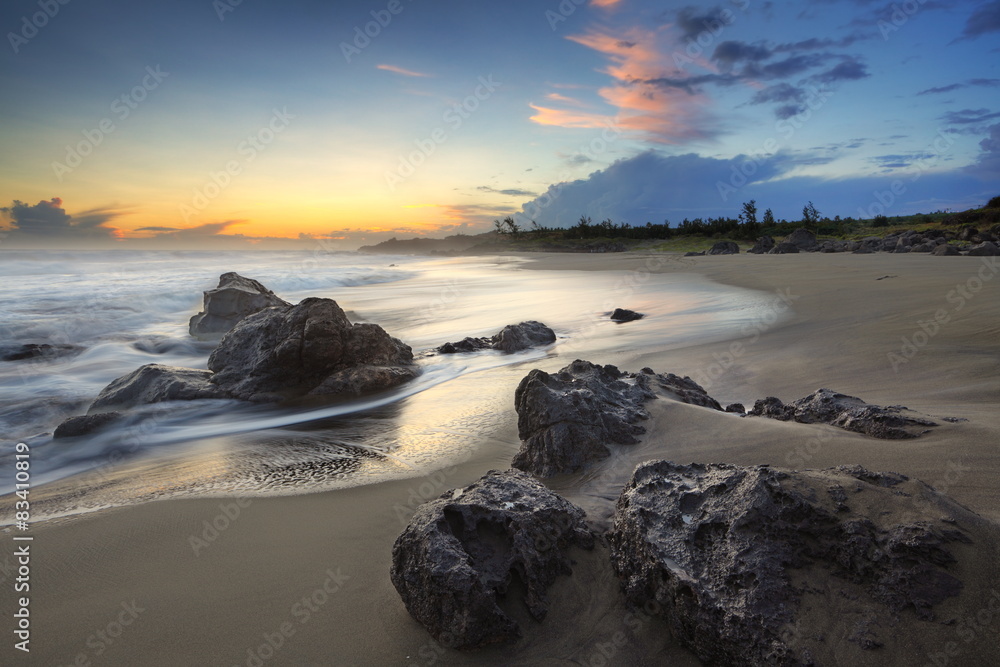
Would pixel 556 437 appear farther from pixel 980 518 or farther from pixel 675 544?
pixel 980 518

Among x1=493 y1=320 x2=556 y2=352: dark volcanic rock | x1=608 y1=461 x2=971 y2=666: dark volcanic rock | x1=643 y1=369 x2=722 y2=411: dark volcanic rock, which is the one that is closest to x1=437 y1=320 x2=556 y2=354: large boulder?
x1=493 y1=320 x2=556 y2=352: dark volcanic rock

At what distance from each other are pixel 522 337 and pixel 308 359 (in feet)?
10.4

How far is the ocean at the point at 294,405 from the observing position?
160 inches

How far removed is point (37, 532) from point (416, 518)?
8.73 feet

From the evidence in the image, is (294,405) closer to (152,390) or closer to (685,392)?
(152,390)

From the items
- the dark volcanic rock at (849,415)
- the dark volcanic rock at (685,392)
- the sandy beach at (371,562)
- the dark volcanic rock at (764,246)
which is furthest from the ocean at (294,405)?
the dark volcanic rock at (764,246)

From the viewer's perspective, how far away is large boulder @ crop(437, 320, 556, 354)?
8.09 metres

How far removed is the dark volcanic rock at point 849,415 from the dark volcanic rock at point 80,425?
243 inches

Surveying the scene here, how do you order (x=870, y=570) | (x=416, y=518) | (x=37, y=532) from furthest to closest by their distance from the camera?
(x=37, y=532) → (x=416, y=518) → (x=870, y=570)

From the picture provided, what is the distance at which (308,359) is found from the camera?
6719 mm

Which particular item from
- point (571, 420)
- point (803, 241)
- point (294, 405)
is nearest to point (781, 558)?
point (571, 420)

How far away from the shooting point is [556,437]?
11.6 feet

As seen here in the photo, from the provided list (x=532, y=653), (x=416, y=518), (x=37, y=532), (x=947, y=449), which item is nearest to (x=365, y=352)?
(x=37, y=532)

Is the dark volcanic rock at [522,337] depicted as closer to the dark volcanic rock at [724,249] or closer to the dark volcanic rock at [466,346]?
the dark volcanic rock at [466,346]
